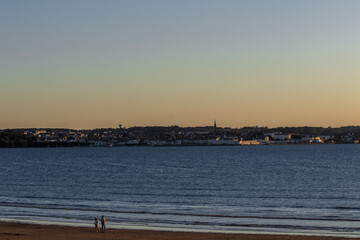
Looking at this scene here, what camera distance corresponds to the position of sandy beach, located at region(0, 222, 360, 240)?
31188 millimetres

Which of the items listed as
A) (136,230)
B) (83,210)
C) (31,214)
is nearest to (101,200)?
(83,210)

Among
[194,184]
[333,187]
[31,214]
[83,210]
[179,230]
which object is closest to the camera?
[179,230]

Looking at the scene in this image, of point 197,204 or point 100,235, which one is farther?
point 197,204

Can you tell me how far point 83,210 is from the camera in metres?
44.9

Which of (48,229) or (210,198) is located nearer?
(48,229)

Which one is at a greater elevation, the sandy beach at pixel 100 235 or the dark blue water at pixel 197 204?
the sandy beach at pixel 100 235

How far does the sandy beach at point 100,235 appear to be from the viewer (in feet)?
102

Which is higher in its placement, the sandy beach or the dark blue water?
the sandy beach

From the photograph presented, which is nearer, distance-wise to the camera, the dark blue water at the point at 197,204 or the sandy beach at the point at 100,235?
the sandy beach at the point at 100,235

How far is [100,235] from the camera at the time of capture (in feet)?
107

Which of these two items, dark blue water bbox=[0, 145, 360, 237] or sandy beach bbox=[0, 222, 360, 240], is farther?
dark blue water bbox=[0, 145, 360, 237]

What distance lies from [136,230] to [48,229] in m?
5.64

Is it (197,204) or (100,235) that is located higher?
(100,235)

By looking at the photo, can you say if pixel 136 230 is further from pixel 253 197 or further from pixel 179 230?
pixel 253 197
